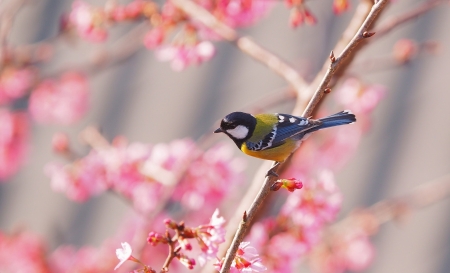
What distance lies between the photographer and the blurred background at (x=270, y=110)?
3.04m

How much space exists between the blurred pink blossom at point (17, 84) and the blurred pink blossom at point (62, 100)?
0.18 m

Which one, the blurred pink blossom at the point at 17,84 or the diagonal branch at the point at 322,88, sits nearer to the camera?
the diagonal branch at the point at 322,88

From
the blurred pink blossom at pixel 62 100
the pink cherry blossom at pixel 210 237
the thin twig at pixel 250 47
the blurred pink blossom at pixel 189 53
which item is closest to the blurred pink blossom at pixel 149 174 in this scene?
the blurred pink blossom at pixel 189 53

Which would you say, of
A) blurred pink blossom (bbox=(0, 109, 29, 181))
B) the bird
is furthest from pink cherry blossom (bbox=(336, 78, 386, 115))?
blurred pink blossom (bbox=(0, 109, 29, 181))

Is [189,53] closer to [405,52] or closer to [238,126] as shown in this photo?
[238,126]

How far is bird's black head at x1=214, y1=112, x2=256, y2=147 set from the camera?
1987 mm

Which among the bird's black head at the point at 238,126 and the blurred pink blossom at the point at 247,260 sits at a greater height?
the bird's black head at the point at 238,126

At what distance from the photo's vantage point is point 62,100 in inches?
152

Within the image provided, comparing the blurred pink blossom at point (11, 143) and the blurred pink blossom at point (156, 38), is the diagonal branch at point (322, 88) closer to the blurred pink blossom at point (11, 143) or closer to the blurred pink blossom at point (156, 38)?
the blurred pink blossom at point (156, 38)

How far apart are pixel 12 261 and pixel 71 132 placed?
3.01ft

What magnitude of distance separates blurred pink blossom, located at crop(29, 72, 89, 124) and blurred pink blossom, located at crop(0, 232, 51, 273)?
79 centimetres

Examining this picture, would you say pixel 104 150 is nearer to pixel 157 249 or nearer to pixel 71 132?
pixel 157 249

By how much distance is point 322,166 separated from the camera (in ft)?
11.3

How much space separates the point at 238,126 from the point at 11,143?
2071 millimetres
